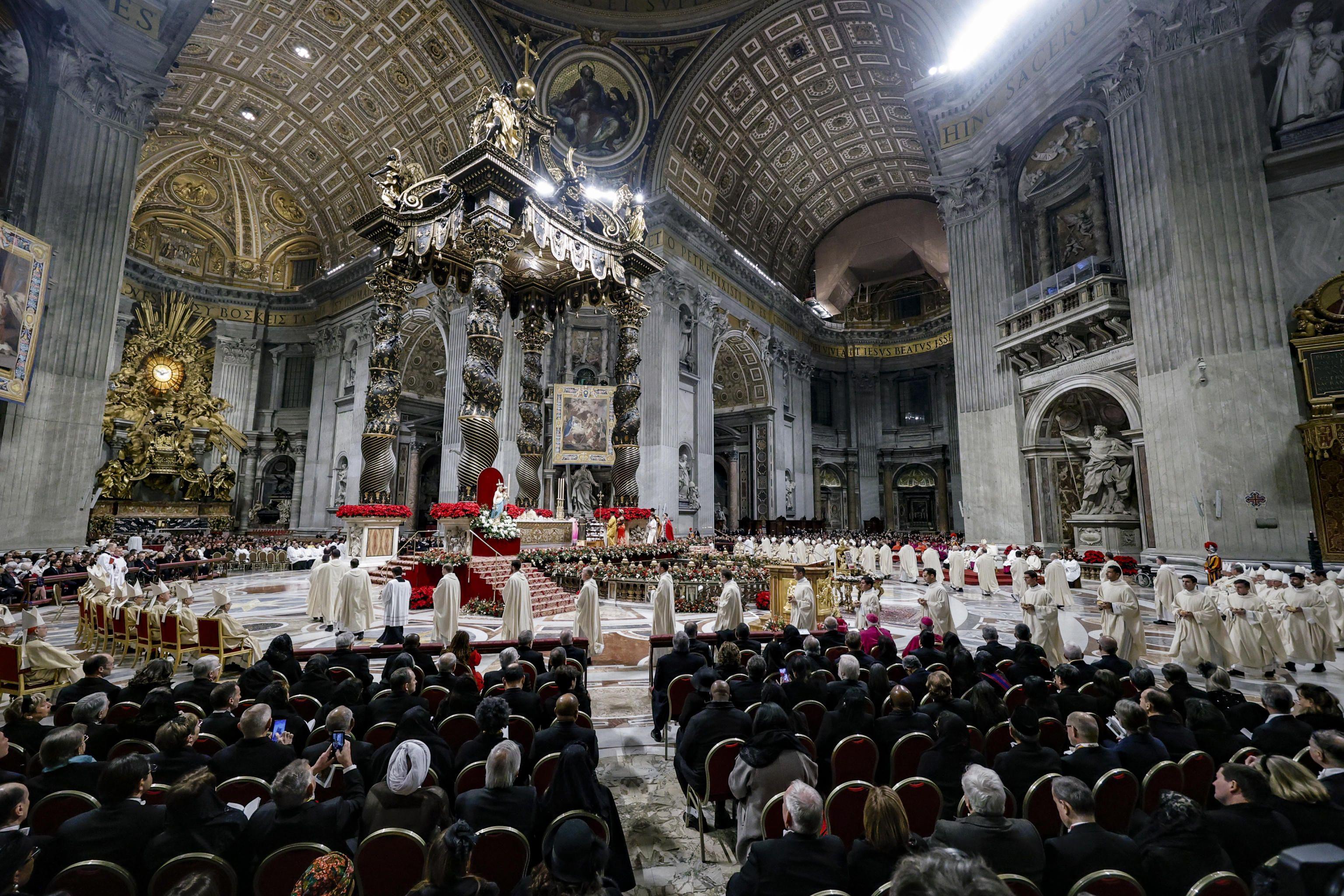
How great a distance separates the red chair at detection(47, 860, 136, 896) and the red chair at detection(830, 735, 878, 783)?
2696 mm

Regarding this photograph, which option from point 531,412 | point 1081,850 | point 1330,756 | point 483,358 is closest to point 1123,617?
point 1330,756

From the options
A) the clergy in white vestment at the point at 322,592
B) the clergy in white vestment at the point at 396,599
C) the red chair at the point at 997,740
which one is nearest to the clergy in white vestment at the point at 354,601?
the clergy in white vestment at the point at 396,599

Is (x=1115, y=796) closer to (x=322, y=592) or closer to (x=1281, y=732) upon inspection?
(x=1281, y=732)

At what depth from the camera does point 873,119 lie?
23875 millimetres

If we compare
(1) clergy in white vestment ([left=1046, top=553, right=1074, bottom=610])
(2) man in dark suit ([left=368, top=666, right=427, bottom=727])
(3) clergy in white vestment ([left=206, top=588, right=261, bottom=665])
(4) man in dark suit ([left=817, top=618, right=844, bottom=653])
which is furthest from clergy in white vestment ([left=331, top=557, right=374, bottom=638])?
(1) clergy in white vestment ([left=1046, top=553, right=1074, bottom=610])

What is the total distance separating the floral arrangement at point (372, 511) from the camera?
12.3 meters

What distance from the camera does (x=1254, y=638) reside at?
615cm

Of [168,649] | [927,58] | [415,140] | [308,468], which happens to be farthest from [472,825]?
[308,468]

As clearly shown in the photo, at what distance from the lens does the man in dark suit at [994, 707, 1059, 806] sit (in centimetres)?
261

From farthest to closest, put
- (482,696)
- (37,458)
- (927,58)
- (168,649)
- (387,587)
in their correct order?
(927,58)
(37,458)
(387,587)
(168,649)
(482,696)

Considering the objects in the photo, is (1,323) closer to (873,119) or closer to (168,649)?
(168,649)

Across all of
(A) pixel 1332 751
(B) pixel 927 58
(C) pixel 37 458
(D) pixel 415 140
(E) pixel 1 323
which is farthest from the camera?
(D) pixel 415 140

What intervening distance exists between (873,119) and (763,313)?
8931 millimetres

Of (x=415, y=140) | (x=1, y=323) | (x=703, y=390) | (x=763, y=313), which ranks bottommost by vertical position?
(x=1, y=323)
